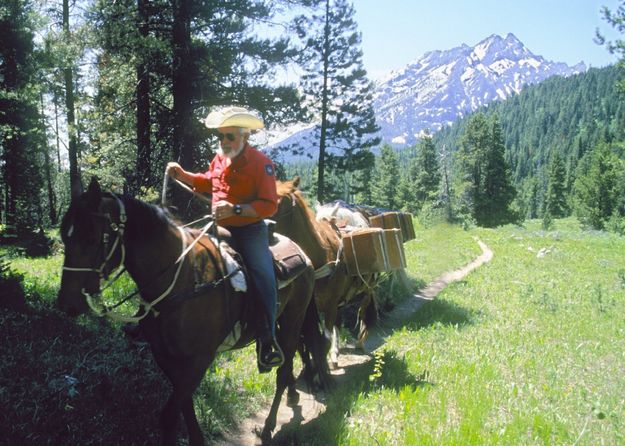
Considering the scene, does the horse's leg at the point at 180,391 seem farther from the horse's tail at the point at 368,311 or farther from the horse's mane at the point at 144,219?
the horse's tail at the point at 368,311

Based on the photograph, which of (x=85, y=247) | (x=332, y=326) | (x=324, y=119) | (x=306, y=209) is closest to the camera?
(x=85, y=247)

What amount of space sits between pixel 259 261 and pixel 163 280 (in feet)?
3.73

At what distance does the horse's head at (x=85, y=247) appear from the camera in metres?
3.56

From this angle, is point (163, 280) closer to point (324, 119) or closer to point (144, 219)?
point (144, 219)

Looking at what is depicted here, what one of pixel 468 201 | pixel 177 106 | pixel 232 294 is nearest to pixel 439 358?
pixel 232 294

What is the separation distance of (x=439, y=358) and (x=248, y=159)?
18.5ft

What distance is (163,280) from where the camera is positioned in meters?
4.23

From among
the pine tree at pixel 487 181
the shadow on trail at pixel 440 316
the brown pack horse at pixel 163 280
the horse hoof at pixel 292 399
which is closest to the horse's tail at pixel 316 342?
the horse hoof at pixel 292 399

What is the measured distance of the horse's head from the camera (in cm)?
356

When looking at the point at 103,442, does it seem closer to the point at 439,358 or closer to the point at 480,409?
the point at 480,409

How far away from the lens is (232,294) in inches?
192

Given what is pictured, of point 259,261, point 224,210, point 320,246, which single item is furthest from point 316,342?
point 224,210

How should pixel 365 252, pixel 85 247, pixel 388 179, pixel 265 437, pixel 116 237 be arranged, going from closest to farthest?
pixel 85 247
pixel 116 237
pixel 265 437
pixel 365 252
pixel 388 179

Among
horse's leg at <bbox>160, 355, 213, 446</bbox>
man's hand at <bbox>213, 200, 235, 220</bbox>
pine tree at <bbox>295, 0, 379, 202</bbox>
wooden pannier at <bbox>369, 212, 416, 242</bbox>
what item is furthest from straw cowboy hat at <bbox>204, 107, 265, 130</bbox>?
pine tree at <bbox>295, 0, 379, 202</bbox>
